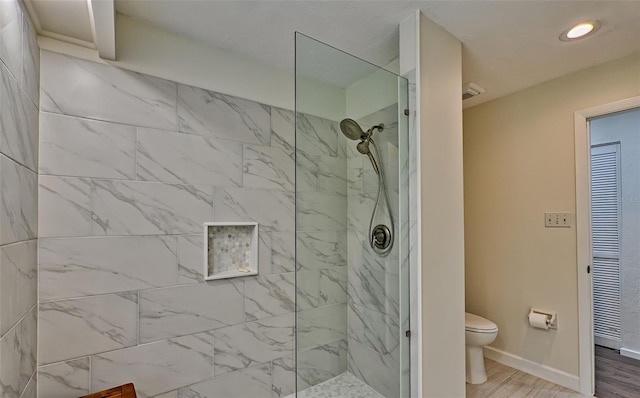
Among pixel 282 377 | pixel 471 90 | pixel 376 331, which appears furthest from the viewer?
pixel 471 90

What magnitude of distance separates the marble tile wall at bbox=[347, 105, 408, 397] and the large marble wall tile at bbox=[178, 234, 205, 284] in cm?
95

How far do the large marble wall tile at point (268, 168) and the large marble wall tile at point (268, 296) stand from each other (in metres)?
0.67

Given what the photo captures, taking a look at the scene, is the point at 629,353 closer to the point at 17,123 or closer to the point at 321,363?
the point at 321,363

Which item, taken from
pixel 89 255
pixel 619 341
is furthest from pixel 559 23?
pixel 619 341

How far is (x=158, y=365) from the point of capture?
1.81 m

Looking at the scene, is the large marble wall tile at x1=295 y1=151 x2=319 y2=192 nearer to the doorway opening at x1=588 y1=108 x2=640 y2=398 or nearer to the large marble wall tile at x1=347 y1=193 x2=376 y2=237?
the large marble wall tile at x1=347 y1=193 x2=376 y2=237

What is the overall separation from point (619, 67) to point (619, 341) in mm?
2603

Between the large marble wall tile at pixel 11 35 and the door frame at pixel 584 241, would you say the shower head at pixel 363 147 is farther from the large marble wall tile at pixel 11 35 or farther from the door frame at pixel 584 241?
the door frame at pixel 584 241

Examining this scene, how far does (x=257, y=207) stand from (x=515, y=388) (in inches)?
93.8

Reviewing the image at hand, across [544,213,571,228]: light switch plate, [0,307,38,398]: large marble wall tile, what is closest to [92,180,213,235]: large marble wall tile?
[0,307,38,398]: large marble wall tile

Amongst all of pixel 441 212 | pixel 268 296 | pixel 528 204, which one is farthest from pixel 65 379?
pixel 528 204

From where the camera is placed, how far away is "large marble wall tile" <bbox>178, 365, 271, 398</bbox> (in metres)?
→ 1.92

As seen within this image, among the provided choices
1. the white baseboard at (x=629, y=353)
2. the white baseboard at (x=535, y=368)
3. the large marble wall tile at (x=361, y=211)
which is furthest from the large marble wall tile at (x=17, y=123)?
the white baseboard at (x=629, y=353)

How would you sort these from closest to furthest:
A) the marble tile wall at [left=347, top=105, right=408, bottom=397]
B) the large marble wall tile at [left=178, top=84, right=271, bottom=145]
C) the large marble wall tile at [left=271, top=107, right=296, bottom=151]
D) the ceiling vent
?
the marble tile wall at [left=347, top=105, right=408, bottom=397] → the large marble wall tile at [left=178, top=84, right=271, bottom=145] → the large marble wall tile at [left=271, top=107, right=296, bottom=151] → the ceiling vent
